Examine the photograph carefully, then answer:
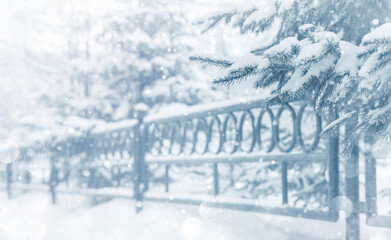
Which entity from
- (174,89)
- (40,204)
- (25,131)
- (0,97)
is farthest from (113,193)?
(0,97)

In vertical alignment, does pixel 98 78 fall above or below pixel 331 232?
above

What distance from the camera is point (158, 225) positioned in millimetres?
4684

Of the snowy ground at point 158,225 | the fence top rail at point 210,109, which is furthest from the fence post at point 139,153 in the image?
the snowy ground at point 158,225

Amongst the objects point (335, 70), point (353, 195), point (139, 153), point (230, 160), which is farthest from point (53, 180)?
point (335, 70)

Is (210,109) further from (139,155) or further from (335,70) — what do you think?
(335,70)

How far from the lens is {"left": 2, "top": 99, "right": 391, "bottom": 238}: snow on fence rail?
3.39 metres

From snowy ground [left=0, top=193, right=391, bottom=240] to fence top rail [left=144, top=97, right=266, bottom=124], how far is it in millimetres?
941

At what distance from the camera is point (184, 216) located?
4742mm

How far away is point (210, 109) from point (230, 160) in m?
0.53

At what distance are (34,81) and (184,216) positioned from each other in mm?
10264

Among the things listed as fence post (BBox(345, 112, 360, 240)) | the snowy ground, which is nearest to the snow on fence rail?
fence post (BBox(345, 112, 360, 240))

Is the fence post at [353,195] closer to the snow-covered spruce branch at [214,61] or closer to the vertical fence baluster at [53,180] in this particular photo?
the snow-covered spruce branch at [214,61]

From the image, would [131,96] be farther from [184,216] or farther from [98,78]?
[184,216]

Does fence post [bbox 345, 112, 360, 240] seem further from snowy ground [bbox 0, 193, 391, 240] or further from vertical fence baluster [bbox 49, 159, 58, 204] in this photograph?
vertical fence baluster [bbox 49, 159, 58, 204]
